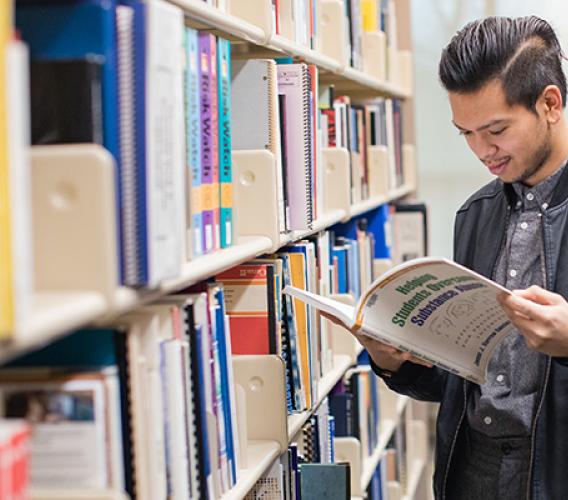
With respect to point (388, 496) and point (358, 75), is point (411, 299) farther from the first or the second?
point (388, 496)

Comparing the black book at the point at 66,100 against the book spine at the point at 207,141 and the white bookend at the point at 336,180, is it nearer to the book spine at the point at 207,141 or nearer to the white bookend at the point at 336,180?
the book spine at the point at 207,141

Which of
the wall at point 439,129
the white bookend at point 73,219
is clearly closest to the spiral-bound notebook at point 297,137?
the white bookend at point 73,219

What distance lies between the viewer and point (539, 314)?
4.94ft

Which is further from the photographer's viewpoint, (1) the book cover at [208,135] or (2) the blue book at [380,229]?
(2) the blue book at [380,229]

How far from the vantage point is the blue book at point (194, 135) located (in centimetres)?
131

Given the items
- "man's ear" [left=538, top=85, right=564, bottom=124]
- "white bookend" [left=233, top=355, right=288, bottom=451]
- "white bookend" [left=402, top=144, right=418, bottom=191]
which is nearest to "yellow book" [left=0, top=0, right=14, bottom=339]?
"white bookend" [left=233, top=355, right=288, bottom=451]

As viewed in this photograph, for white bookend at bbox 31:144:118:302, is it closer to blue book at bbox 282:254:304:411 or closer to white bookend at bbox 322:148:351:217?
blue book at bbox 282:254:304:411

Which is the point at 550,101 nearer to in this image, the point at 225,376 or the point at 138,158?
the point at 225,376

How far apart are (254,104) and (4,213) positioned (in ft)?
3.24

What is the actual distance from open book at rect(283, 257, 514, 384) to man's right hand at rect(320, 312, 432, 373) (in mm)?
80

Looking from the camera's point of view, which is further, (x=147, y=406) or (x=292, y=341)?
(x=292, y=341)

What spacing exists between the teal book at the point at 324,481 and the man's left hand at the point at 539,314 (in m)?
0.54

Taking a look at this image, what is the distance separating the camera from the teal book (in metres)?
1.91

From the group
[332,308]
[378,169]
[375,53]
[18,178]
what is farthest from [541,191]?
[375,53]
